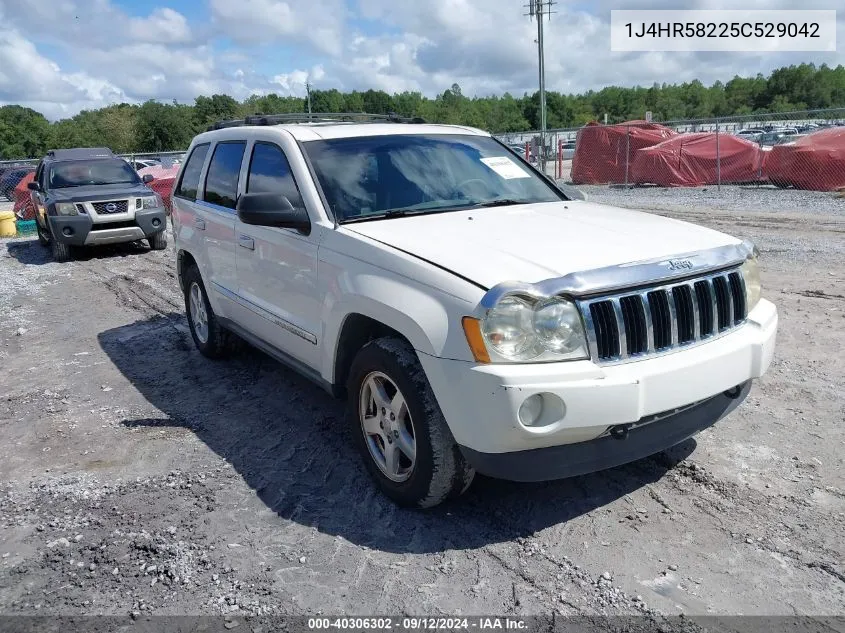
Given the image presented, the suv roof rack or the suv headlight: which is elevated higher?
the suv roof rack

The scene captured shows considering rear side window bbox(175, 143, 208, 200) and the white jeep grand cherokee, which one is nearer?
the white jeep grand cherokee

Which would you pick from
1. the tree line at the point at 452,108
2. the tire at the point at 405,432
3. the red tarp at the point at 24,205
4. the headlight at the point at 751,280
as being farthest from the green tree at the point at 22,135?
the headlight at the point at 751,280

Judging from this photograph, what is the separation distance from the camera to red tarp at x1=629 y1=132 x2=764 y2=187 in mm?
20506

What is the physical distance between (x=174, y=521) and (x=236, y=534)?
0.38 meters

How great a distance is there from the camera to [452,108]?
105 meters

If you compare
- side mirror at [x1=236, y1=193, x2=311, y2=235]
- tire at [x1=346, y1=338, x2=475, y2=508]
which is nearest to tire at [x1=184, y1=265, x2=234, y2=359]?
side mirror at [x1=236, y1=193, x2=311, y2=235]

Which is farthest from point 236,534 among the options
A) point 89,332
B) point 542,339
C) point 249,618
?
point 89,332

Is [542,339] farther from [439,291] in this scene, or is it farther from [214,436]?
[214,436]

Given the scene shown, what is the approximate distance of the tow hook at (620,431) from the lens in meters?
2.96

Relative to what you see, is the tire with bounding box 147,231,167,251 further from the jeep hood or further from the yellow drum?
the jeep hood

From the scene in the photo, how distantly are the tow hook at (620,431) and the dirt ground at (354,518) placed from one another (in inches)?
21.5

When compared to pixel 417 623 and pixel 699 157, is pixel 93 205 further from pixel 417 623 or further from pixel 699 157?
pixel 699 157

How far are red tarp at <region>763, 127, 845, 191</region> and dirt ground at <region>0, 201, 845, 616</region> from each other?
1421 cm

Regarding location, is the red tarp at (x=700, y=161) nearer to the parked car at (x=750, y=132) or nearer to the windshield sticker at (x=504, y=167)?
the parked car at (x=750, y=132)
